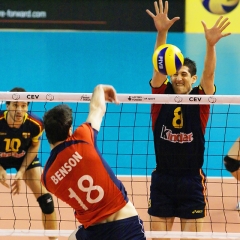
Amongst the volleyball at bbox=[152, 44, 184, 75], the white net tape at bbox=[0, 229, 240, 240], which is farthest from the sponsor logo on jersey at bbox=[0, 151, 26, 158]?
the volleyball at bbox=[152, 44, 184, 75]

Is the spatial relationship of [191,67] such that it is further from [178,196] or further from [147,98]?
[178,196]

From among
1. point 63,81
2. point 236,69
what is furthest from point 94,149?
point 236,69

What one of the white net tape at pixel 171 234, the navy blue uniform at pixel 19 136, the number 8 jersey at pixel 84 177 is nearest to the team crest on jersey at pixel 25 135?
the navy blue uniform at pixel 19 136

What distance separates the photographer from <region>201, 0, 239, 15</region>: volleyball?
62.0 feet

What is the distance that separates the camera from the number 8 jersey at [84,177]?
3900 millimetres

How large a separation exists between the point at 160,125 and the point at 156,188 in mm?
568

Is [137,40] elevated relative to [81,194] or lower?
elevated

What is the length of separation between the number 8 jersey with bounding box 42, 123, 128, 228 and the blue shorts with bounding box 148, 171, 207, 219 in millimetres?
1175

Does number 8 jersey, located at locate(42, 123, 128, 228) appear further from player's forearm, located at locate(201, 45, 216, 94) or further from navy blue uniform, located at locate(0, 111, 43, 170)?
navy blue uniform, located at locate(0, 111, 43, 170)

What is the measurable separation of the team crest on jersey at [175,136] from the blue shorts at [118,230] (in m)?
1.23

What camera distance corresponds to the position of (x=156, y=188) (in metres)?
5.19

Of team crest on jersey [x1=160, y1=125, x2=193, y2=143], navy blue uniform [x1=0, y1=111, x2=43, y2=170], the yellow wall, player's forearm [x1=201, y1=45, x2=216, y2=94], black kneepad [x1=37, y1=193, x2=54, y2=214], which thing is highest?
the yellow wall

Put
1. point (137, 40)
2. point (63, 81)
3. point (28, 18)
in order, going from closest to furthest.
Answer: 1. point (63, 81)
2. point (137, 40)
3. point (28, 18)

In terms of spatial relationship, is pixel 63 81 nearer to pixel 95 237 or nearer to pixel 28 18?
pixel 28 18
